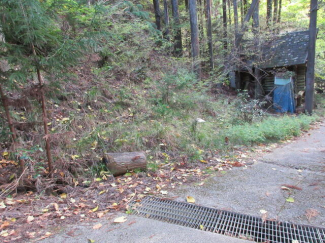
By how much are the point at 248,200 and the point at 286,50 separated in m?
13.7

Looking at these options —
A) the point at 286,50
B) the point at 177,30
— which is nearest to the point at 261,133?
the point at 286,50

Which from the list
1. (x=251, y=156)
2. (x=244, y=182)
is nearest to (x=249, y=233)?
(x=244, y=182)

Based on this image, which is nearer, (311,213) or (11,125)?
(311,213)

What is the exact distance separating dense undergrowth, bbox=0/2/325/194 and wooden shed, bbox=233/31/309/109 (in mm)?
4459

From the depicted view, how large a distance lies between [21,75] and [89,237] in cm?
229

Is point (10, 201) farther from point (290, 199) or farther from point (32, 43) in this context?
point (290, 199)

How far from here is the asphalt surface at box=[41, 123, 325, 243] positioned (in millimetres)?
2527

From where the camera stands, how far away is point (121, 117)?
269 inches

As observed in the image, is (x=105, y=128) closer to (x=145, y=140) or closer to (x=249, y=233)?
(x=145, y=140)

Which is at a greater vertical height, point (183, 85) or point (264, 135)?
point (183, 85)

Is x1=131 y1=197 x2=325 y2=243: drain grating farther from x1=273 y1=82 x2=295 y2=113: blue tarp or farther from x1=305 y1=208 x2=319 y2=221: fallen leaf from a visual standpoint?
x1=273 y1=82 x2=295 y2=113: blue tarp

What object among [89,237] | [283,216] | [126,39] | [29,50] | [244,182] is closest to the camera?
[89,237]

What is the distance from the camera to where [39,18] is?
3.00 meters

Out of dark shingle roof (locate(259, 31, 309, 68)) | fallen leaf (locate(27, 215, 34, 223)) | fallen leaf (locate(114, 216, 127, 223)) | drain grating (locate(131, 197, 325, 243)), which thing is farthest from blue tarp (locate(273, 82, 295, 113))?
fallen leaf (locate(27, 215, 34, 223))
